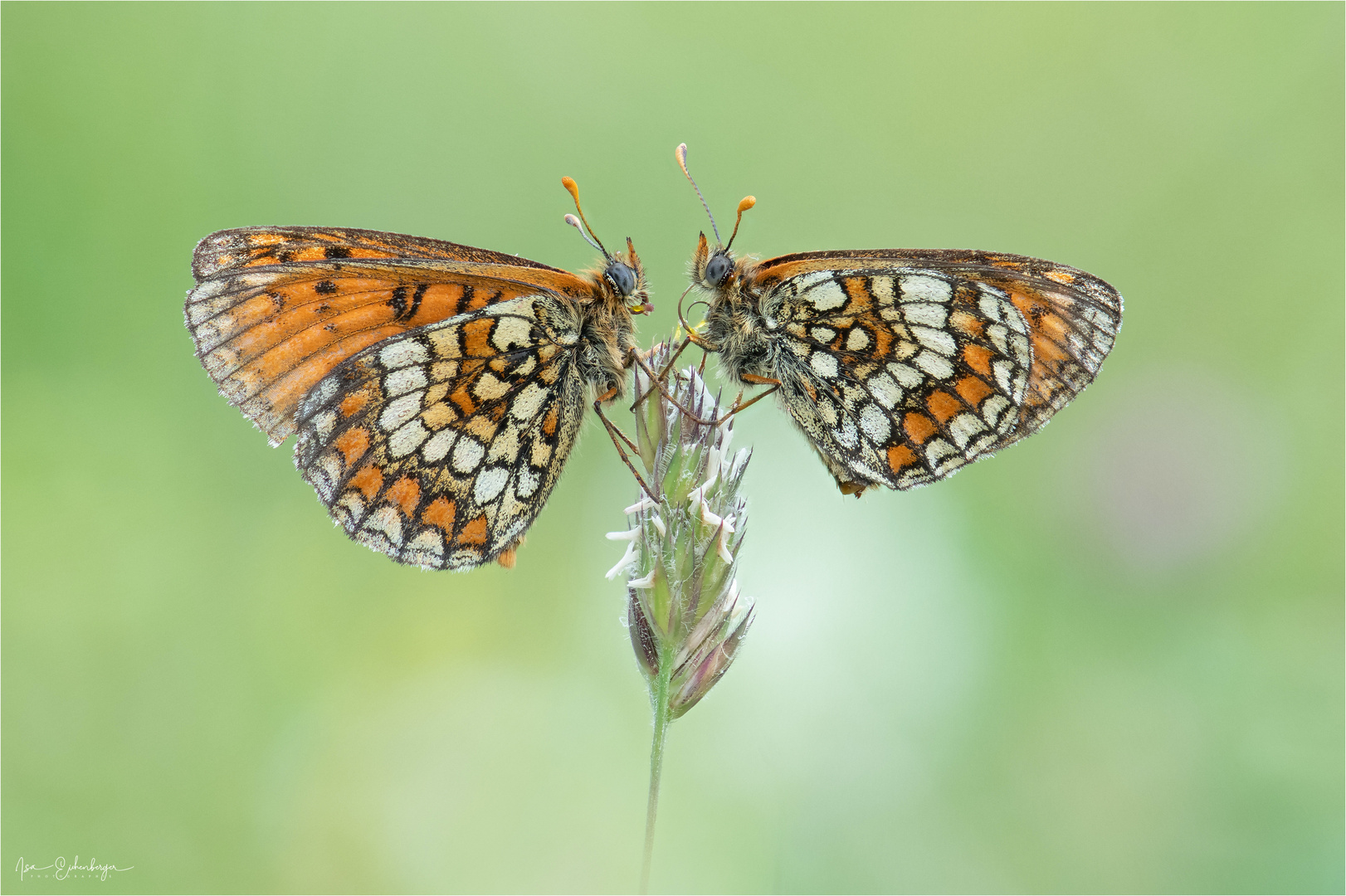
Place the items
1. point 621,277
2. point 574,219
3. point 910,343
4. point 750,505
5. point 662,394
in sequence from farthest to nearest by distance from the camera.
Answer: point 750,505 → point 574,219 → point 621,277 → point 910,343 → point 662,394

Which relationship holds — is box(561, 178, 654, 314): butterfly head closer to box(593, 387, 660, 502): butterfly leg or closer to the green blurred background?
box(593, 387, 660, 502): butterfly leg

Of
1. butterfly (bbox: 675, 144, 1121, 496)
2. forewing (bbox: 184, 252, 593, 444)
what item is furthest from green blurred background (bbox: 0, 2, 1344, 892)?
forewing (bbox: 184, 252, 593, 444)

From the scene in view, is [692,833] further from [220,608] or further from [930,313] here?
[220,608]

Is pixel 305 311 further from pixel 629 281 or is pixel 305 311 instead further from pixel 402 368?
pixel 629 281

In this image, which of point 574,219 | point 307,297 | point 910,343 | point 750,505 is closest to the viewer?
point 307,297

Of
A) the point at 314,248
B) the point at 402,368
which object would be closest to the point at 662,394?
the point at 402,368

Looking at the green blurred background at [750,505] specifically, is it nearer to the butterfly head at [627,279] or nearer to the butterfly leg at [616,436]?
the butterfly leg at [616,436]

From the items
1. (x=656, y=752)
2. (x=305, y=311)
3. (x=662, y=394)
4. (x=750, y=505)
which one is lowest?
(x=656, y=752)
